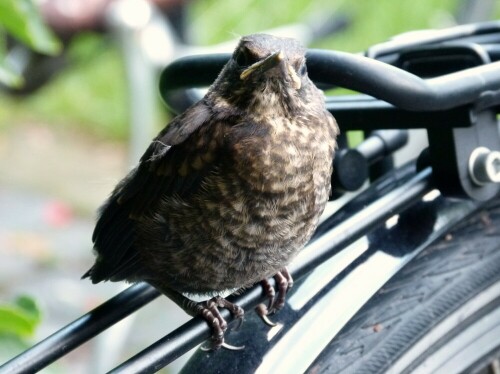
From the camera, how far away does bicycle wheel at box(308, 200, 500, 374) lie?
4.50 ft

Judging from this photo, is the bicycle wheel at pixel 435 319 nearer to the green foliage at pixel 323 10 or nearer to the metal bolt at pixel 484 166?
the metal bolt at pixel 484 166

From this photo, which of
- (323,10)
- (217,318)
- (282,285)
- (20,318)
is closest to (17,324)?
(20,318)

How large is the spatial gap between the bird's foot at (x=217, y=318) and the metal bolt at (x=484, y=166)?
0.41 metres

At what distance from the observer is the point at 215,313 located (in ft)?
4.40

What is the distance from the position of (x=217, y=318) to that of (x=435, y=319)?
1.12 ft

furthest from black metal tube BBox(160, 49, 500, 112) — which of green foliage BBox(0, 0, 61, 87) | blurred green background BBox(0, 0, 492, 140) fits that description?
blurred green background BBox(0, 0, 492, 140)

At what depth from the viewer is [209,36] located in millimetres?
5359

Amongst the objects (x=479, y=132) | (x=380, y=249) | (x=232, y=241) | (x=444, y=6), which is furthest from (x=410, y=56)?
(x=444, y=6)

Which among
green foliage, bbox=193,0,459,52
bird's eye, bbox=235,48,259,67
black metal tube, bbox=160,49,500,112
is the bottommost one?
black metal tube, bbox=160,49,500,112

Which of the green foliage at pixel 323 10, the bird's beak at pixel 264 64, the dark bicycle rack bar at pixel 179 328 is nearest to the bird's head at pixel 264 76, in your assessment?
the bird's beak at pixel 264 64

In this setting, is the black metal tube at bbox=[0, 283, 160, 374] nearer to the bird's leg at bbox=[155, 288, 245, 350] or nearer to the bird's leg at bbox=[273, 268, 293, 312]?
the bird's leg at bbox=[155, 288, 245, 350]

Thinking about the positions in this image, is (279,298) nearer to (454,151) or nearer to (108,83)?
(454,151)

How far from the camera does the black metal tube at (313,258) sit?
109cm

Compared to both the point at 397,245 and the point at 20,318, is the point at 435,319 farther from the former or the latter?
the point at 20,318
